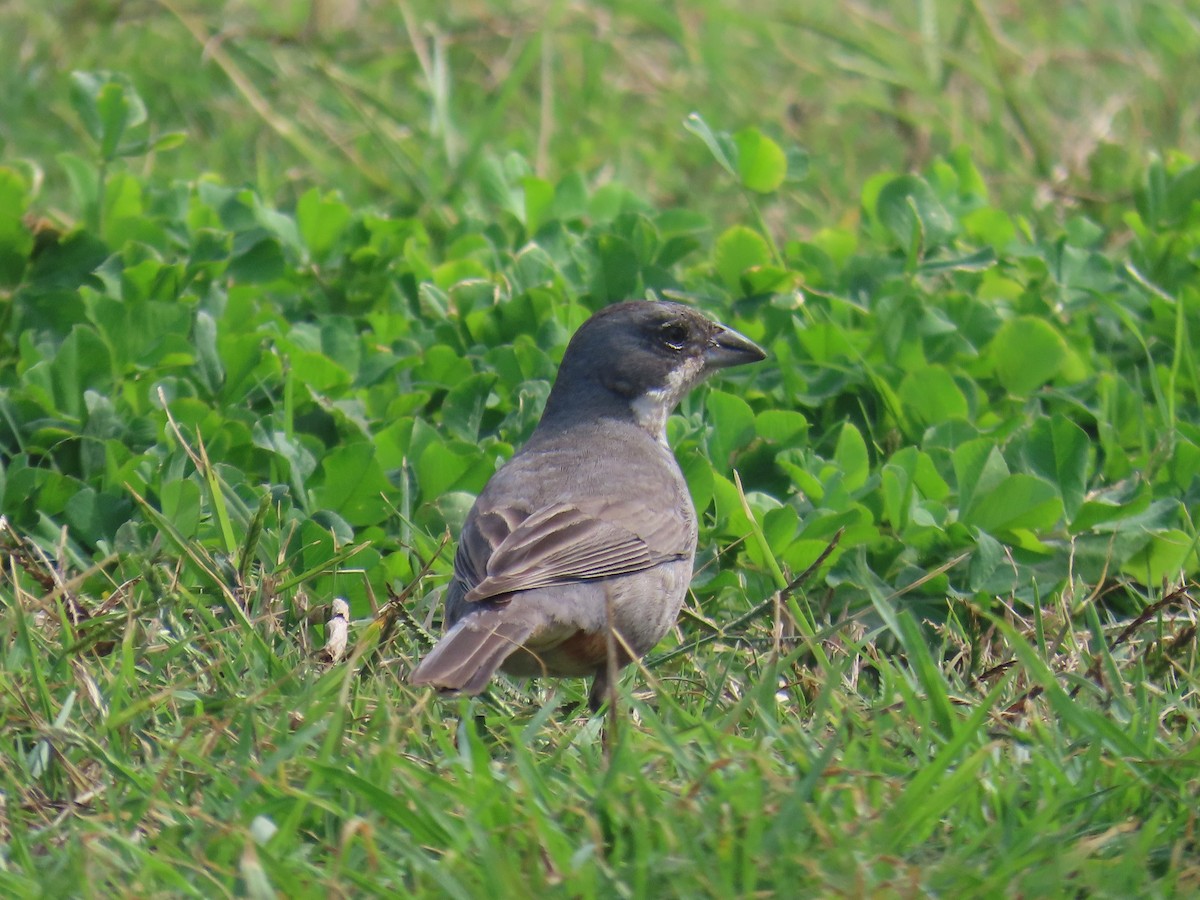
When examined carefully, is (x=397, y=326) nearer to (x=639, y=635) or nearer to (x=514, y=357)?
(x=514, y=357)

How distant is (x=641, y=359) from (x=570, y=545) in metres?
1.01

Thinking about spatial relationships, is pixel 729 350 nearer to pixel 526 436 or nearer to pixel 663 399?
pixel 663 399

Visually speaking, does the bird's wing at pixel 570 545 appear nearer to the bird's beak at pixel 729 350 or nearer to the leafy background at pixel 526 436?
the leafy background at pixel 526 436

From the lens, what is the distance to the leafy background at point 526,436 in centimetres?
304

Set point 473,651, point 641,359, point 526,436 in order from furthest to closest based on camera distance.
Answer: point 526,436 → point 641,359 → point 473,651

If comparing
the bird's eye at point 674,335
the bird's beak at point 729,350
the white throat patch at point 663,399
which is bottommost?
the white throat patch at point 663,399

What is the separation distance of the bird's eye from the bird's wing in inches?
30.5

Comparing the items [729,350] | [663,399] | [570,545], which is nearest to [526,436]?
[663,399]

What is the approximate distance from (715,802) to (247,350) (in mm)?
2587

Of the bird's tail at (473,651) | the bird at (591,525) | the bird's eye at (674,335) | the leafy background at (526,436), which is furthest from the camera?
the bird's eye at (674,335)

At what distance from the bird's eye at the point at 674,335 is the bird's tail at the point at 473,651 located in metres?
1.42

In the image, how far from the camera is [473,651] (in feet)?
11.9

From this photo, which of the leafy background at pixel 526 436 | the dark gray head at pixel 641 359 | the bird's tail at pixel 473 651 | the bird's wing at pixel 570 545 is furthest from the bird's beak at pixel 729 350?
the bird's tail at pixel 473 651

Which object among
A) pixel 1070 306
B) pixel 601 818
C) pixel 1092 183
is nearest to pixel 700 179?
pixel 1092 183
